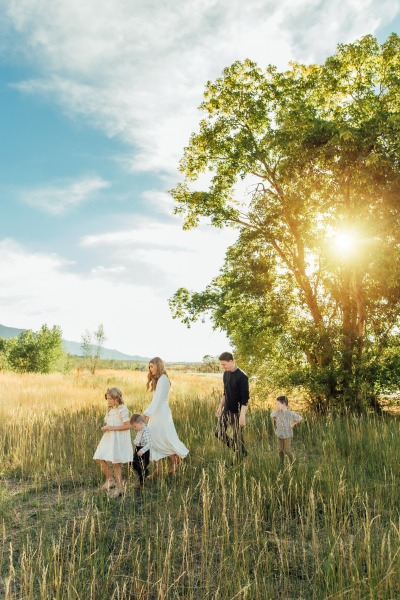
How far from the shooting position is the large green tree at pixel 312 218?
13.2 metres

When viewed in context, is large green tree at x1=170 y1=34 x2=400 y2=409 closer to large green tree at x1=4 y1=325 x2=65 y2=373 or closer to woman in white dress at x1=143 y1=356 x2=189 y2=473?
woman in white dress at x1=143 y1=356 x2=189 y2=473

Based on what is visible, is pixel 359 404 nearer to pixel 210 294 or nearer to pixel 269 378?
pixel 269 378

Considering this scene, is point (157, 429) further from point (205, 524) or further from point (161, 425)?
point (205, 524)

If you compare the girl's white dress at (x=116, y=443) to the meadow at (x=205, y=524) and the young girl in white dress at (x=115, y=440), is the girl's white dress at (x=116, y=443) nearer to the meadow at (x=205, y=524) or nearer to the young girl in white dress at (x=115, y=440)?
the young girl in white dress at (x=115, y=440)

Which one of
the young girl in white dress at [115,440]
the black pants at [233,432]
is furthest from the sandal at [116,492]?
the black pants at [233,432]

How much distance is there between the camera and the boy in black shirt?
771 cm

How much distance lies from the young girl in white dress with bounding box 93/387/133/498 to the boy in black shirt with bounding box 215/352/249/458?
1867mm

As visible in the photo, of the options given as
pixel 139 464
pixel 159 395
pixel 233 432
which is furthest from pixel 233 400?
pixel 139 464

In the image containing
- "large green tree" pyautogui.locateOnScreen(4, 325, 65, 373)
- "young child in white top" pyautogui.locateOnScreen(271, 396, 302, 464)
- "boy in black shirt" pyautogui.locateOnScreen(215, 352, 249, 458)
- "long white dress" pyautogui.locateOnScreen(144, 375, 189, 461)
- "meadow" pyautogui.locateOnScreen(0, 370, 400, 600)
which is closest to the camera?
"meadow" pyautogui.locateOnScreen(0, 370, 400, 600)

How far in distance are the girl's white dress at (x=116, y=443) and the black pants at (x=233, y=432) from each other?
1.82 meters

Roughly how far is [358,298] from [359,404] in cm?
337

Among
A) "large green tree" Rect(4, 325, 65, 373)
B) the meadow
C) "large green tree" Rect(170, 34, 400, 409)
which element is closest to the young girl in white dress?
the meadow

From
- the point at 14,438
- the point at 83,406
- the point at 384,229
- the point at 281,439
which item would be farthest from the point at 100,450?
the point at 384,229

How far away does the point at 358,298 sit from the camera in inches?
583
